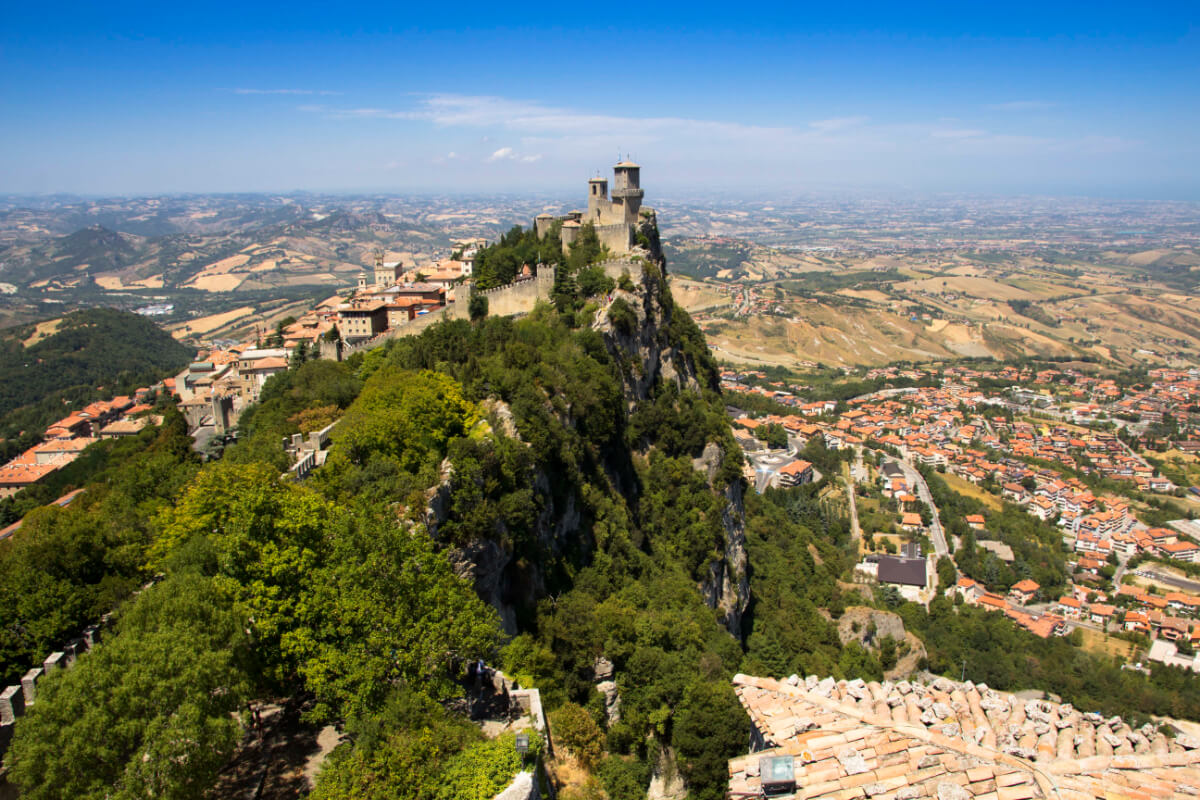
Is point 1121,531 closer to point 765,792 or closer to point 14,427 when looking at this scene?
point 765,792

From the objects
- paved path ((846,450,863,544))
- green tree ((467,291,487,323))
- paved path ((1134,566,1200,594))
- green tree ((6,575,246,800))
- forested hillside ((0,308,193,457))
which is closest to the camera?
green tree ((6,575,246,800))

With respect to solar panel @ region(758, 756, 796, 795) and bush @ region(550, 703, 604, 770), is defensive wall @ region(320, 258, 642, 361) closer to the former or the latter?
bush @ region(550, 703, 604, 770)

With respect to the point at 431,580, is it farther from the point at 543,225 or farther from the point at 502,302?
the point at 543,225

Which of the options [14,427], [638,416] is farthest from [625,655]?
[14,427]

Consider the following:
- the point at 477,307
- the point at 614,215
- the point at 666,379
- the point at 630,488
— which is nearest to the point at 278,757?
the point at 630,488

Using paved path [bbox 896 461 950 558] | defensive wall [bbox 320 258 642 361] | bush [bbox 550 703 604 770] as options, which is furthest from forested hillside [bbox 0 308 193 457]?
paved path [bbox 896 461 950 558]
